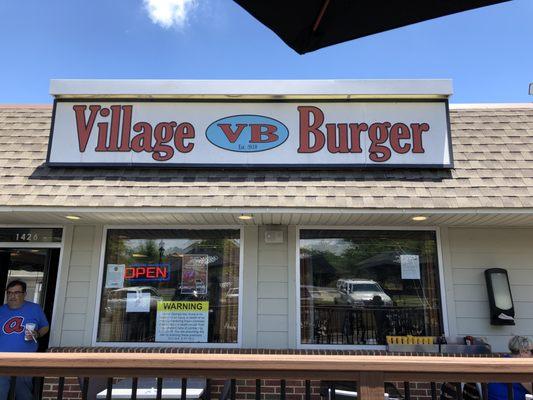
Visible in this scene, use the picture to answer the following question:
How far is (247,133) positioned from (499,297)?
12.9 feet

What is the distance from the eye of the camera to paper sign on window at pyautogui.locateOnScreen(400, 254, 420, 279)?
6094 millimetres

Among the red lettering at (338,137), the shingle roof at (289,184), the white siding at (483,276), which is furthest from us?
the red lettering at (338,137)

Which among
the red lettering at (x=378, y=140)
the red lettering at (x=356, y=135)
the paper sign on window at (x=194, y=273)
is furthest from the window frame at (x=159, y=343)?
the red lettering at (x=378, y=140)

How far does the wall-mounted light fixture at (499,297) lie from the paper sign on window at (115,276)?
4.95m

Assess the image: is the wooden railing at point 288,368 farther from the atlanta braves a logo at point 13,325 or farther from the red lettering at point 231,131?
the red lettering at point 231,131

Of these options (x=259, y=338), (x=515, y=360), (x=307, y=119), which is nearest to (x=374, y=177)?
(x=307, y=119)

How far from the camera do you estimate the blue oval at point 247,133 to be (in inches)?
234

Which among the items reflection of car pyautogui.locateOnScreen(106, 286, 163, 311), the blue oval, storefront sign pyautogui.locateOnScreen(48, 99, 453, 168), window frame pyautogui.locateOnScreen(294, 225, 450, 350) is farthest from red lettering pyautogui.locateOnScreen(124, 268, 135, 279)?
window frame pyautogui.locateOnScreen(294, 225, 450, 350)

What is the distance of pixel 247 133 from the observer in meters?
5.98

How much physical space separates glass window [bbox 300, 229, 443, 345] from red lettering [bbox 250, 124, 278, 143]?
1.37 meters

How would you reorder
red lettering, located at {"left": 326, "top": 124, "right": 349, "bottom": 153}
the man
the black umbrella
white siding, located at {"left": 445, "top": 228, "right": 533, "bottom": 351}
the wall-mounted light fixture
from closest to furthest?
the black umbrella < the man < the wall-mounted light fixture < white siding, located at {"left": 445, "top": 228, "right": 533, "bottom": 351} < red lettering, located at {"left": 326, "top": 124, "right": 349, "bottom": 153}

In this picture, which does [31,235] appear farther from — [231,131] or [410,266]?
[410,266]

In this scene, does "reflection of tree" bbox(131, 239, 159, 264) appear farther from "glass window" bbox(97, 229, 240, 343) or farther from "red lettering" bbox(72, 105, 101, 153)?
"red lettering" bbox(72, 105, 101, 153)

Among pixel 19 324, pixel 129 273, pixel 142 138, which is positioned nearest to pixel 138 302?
pixel 129 273
